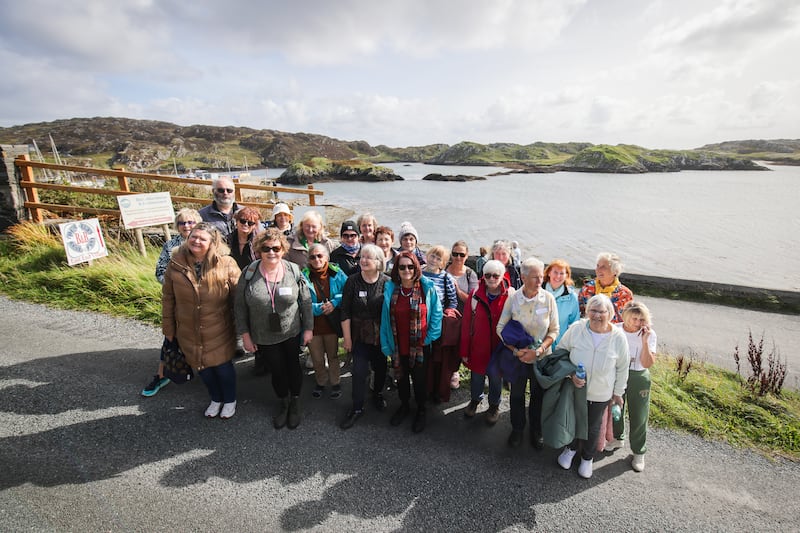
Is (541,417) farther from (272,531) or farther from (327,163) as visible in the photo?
(327,163)

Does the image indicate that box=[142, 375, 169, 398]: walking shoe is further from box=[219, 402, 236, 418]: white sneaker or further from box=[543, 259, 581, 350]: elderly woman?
box=[543, 259, 581, 350]: elderly woman

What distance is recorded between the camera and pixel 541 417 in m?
3.15

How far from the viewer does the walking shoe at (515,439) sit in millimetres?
3279

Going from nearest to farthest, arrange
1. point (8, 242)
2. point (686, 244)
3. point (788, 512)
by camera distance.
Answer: point (788, 512) → point (8, 242) → point (686, 244)

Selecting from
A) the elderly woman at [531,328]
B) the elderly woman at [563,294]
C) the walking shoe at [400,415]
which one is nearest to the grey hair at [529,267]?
the elderly woman at [531,328]

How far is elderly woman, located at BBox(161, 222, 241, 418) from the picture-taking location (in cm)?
321

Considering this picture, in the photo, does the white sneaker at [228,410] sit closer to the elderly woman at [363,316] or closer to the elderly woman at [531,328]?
the elderly woman at [363,316]

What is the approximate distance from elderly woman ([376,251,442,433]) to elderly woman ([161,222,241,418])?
154cm

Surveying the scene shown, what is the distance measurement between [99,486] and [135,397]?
4.07 ft

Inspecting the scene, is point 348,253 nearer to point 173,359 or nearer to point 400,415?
point 400,415

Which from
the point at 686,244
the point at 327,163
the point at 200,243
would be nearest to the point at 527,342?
the point at 200,243

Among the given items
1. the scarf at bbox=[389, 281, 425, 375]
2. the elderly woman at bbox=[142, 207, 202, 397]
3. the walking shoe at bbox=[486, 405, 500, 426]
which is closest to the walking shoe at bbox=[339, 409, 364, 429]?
the scarf at bbox=[389, 281, 425, 375]

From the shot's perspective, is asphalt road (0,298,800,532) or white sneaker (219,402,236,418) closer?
asphalt road (0,298,800,532)

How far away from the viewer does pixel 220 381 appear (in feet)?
11.7
